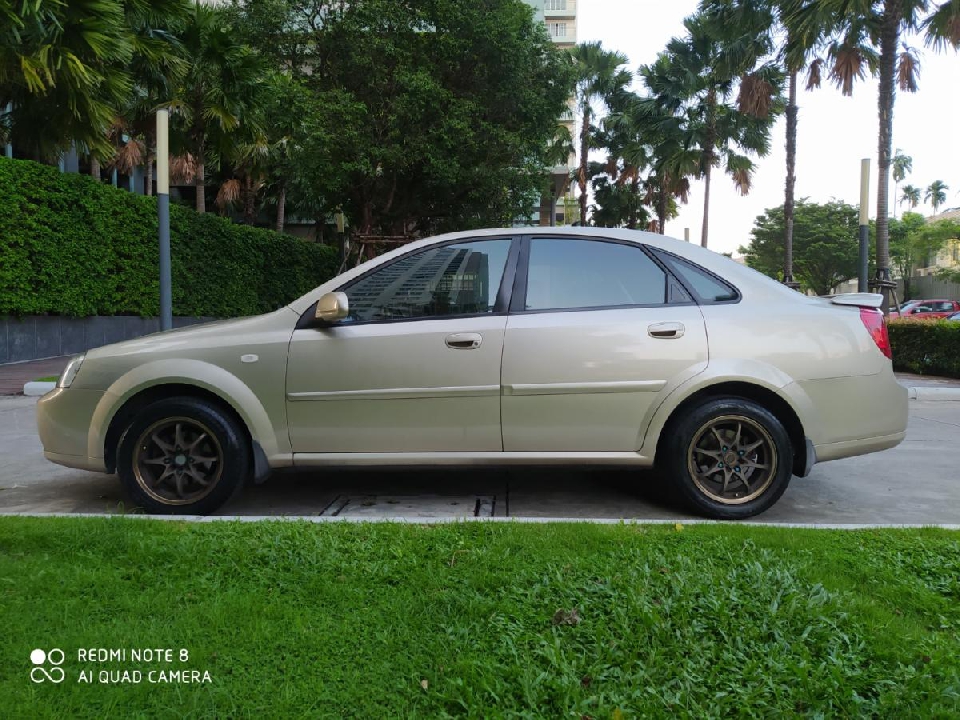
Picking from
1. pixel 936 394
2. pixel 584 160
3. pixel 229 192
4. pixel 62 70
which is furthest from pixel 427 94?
pixel 584 160

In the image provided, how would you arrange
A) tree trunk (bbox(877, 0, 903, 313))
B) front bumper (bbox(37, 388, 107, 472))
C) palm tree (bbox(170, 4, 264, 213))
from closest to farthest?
front bumper (bbox(37, 388, 107, 472)), palm tree (bbox(170, 4, 264, 213)), tree trunk (bbox(877, 0, 903, 313))

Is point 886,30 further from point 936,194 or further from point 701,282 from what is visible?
point 936,194

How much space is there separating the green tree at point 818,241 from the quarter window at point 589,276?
50.9 meters

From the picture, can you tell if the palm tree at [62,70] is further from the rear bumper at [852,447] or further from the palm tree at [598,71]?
the palm tree at [598,71]

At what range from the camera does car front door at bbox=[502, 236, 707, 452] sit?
3.97 metres

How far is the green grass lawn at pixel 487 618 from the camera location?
2.11 meters

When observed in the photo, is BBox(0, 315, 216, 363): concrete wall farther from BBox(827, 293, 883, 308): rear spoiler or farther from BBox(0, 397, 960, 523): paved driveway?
BBox(827, 293, 883, 308): rear spoiler

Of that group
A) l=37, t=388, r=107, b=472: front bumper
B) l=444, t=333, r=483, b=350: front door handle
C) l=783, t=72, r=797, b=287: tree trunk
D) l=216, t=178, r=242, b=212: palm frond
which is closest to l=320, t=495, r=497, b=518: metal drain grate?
l=444, t=333, r=483, b=350: front door handle

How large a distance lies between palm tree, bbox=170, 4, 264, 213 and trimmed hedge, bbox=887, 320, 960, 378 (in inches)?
580

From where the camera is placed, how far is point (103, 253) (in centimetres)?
1522

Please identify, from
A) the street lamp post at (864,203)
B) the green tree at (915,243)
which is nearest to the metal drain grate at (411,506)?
the street lamp post at (864,203)

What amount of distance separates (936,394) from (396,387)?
A: 948 cm

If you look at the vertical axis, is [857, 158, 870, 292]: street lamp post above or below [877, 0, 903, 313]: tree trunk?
below

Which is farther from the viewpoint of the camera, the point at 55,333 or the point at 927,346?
the point at 55,333
